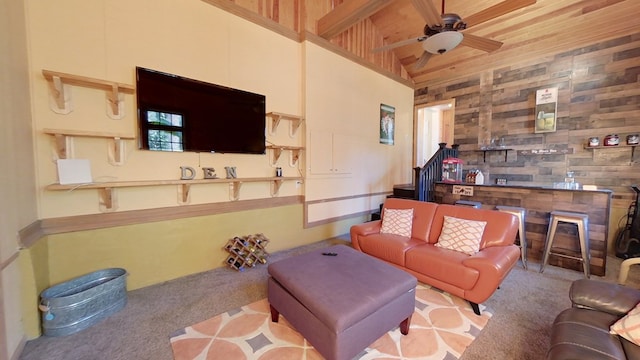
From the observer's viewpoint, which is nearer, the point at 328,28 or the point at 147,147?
the point at 147,147

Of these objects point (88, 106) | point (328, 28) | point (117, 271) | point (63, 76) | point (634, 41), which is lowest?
point (117, 271)

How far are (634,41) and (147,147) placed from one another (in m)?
6.89

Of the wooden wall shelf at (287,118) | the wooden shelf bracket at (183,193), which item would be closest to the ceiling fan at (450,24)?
the wooden wall shelf at (287,118)

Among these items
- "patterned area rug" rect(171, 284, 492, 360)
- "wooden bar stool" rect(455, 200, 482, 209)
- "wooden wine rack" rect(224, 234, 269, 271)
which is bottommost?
"patterned area rug" rect(171, 284, 492, 360)

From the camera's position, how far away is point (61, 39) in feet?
7.07

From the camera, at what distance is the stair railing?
4.35 metres

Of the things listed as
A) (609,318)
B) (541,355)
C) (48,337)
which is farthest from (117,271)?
(609,318)

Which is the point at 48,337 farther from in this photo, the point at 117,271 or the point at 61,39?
the point at 61,39

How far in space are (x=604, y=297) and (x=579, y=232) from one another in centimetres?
195

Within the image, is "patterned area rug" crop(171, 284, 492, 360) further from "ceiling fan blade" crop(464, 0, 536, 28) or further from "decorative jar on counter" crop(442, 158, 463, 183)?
"ceiling fan blade" crop(464, 0, 536, 28)

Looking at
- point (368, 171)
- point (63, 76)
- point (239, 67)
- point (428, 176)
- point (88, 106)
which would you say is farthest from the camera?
point (368, 171)

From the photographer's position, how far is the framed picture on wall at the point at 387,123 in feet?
17.6

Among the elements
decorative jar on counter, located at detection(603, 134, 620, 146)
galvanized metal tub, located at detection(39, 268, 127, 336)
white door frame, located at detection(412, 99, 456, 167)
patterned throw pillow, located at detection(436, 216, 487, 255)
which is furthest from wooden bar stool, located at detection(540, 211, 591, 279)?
galvanized metal tub, located at detection(39, 268, 127, 336)

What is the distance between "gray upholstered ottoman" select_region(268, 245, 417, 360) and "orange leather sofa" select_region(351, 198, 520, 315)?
2.25 feet
